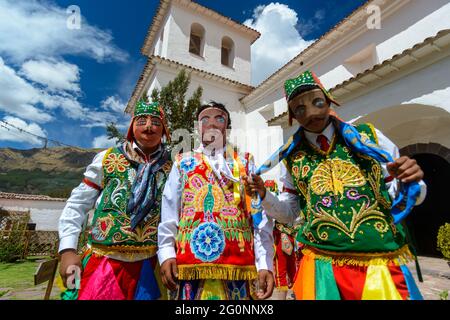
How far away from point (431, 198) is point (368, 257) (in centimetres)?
763

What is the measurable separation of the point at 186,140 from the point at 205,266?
16.2ft

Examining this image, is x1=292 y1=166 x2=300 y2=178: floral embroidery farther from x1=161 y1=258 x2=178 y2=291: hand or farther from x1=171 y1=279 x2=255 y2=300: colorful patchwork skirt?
x1=161 y1=258 x2=178 y2=291: hand

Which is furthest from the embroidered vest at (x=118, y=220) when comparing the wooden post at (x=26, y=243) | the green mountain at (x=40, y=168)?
the green mountain at (x=40, y=168)

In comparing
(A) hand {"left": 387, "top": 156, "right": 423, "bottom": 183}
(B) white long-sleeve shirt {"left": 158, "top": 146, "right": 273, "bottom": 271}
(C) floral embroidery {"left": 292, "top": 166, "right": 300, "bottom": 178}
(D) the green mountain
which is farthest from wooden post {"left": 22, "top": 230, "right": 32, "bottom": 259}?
→ (D) the green mountain

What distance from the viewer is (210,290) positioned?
1.65m

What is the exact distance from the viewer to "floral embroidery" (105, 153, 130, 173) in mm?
2131

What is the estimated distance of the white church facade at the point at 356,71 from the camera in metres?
5.05

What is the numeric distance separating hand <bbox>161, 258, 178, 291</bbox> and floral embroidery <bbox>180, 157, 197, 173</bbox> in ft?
2.23

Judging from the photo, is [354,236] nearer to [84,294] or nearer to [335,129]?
[335,129]

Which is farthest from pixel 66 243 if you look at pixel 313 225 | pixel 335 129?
pixel 335 129

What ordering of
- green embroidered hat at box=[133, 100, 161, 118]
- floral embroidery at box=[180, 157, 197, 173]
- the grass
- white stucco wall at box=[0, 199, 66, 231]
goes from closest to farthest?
floral embroidery at box=[180, 157, 197, 173] → green embroidered hat at box=[133, 100, 161, 118] → the grass → white stucco wall at box=[0, 199, 66, 231]

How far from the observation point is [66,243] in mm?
1860

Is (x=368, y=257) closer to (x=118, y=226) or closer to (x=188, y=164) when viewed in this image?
(x=188, y=164)

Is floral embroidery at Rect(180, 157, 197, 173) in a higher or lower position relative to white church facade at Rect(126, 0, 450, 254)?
lower
